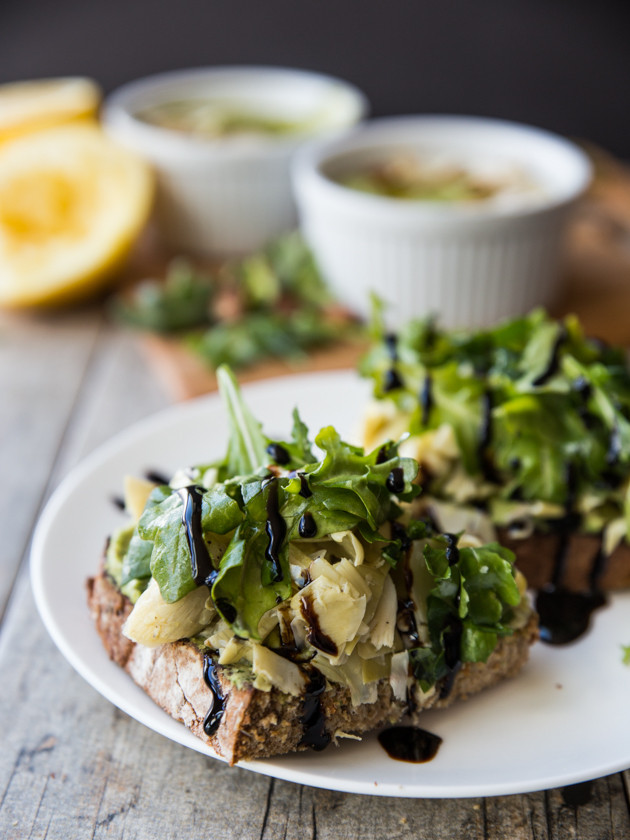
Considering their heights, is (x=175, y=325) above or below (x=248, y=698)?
below

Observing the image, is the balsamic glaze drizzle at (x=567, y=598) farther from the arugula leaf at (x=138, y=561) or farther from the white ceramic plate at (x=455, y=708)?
the arugula leaf at (x=138, y=561)

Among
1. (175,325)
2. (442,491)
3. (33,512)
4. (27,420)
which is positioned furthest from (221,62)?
(442,491)

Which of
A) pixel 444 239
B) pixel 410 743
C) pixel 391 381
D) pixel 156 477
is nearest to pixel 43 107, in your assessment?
pixel 444 239

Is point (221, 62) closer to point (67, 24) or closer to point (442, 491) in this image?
point (67, 24)

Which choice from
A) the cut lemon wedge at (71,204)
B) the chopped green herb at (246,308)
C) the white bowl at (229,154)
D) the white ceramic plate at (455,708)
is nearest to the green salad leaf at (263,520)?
the white ceramic plate at (455,708)

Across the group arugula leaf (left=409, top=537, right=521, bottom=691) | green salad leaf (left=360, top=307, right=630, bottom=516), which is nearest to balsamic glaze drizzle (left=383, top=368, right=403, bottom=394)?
green salad leaf (left=360, top=307, right=630, bottom=516)
